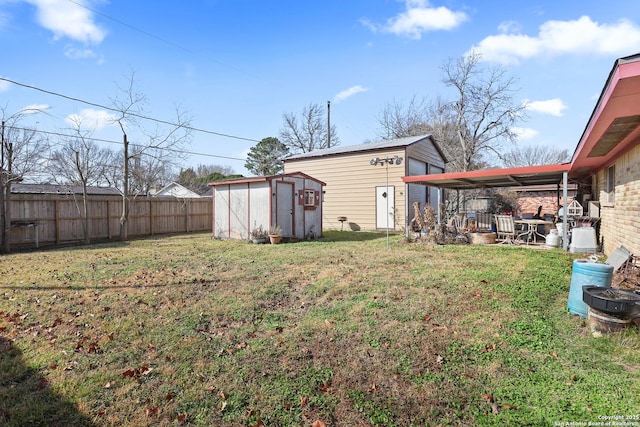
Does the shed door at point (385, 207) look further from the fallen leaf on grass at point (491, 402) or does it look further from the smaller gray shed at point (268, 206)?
the fallen leaf on grass at point (491, 402)

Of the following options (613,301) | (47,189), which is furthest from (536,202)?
(47,189)

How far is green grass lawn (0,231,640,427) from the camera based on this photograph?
232 centimetres

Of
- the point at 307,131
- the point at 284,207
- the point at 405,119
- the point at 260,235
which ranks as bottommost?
the point at 260,235

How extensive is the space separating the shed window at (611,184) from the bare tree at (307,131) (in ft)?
76.2

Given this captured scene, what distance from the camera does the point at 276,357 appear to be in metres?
3.12

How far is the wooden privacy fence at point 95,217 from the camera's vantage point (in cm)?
1048

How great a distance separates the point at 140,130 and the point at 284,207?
23.5ft

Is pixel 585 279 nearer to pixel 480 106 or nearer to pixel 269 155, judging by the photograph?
pixel 480 106

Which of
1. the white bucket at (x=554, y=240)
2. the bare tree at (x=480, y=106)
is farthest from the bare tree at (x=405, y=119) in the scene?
the white bucket at (x=554, y=240)

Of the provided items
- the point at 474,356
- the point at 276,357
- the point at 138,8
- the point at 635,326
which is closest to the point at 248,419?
the point at 276,357

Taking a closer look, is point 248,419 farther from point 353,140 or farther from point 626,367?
point 353,140

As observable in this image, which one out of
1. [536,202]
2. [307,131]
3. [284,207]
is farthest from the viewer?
[307,131]

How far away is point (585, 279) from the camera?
12.6 feet

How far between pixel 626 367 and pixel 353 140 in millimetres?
26224
